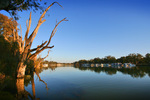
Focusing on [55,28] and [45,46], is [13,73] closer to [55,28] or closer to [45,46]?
[45,46]

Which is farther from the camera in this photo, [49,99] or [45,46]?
[45,46]

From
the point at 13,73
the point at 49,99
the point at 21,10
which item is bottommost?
the point at 49,99

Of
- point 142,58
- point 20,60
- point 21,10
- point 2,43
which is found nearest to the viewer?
point 21,10

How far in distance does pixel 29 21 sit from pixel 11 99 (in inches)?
289

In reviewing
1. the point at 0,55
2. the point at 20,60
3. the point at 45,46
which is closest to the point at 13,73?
the point at 0,55

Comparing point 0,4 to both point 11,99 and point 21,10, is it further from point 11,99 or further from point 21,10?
point 11,99

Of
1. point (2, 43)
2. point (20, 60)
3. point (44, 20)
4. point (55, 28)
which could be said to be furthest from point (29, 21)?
point (2, 43)

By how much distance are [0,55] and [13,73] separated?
2675 mm

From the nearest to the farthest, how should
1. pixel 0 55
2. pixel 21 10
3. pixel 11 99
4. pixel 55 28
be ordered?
1. pixel 11 99
2. pixel 21 10
3. pixel 55 28
4. pixel 0 55

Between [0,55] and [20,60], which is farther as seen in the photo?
[0,55]

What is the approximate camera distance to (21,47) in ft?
37.4

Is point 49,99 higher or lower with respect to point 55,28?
lower

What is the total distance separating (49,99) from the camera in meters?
7.82

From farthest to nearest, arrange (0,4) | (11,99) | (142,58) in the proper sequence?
(142,58) < (11,99) < (0,4)
